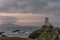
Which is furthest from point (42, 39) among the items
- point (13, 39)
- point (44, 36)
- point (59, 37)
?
point (13, 39)

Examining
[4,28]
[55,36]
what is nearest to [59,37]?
[55,36]

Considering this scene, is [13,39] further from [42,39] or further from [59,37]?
[59,37]

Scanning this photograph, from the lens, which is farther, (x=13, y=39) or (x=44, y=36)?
(x=13, y=39)

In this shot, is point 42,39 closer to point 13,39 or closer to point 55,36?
point 55,36

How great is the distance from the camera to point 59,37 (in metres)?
30.7

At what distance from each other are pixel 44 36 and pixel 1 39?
10194 millimetres

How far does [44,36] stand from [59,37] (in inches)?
111

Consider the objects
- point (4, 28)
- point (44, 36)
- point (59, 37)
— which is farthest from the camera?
point (4, 28)

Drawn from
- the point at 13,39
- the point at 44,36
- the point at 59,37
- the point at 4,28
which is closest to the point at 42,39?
the point at 44,36

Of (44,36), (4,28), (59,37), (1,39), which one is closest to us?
(59,37)

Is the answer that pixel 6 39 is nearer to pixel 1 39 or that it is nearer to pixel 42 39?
pixel 1 39

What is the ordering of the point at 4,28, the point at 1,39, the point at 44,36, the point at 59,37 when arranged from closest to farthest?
the point at 59,37, the point at 44,36, the point at 1,39, the point at 4,28

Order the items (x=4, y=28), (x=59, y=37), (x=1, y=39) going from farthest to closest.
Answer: (x=4, y=28) < (x=1, y=39) < (x=59, y=37)

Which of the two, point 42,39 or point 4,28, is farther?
point 4,28
